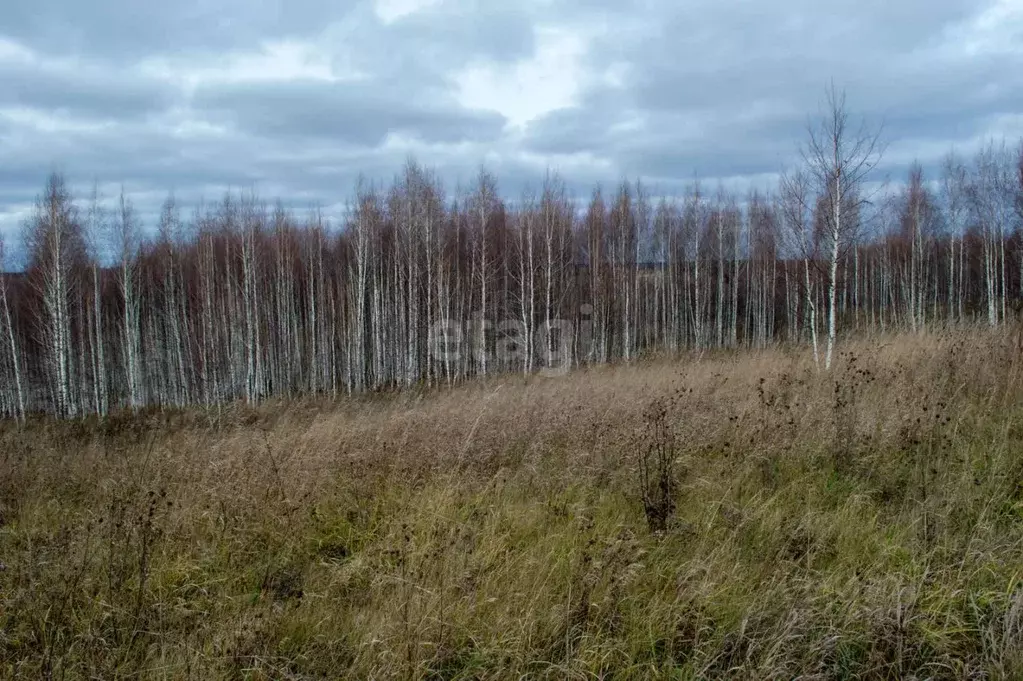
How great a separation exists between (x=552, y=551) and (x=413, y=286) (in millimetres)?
22239

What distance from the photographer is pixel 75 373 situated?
29750 millimetres

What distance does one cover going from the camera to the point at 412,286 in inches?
947

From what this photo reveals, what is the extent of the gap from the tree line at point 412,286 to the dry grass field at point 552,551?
18782mm

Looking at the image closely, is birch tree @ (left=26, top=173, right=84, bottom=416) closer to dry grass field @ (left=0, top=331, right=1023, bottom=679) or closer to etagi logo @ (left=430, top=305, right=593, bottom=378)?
etagi logo @ (left=430, top=305, right=593, bottom=378)

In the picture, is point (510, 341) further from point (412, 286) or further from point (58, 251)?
point (58, 251)

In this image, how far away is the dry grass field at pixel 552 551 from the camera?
2.38 m

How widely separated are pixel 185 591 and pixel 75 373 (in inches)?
1351

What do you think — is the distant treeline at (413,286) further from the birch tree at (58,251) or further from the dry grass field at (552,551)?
the dry grass field at (552,551)

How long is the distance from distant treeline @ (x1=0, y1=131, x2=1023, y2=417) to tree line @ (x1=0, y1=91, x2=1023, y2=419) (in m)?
0.16

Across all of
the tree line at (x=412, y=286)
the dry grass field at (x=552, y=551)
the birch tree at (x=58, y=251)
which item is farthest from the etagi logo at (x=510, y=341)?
the dry grass field at (x=552, y=551)

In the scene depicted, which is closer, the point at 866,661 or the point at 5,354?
the point at 866,661

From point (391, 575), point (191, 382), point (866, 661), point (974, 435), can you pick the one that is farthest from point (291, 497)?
point (191, 382)

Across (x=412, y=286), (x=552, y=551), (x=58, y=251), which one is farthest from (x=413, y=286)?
(x=552, y=551)

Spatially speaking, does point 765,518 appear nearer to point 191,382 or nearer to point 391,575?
point 391,575
